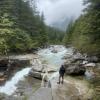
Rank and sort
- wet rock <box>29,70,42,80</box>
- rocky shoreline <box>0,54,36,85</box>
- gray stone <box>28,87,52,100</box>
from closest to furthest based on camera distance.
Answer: gray stone <box>28,87,52,100</box> < wet rock <box>29,70,42,80</box> < rocky shoreline <box>0,54,36,85</box>

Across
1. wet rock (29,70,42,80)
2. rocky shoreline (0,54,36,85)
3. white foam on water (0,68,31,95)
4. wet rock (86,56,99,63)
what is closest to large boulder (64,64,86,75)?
wet rock (29,70,42,80)

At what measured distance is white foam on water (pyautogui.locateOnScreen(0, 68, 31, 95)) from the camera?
28297 millimetres

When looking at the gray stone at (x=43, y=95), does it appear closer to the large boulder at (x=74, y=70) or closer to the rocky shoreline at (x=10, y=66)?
the large boulder at (x=74, y=70)

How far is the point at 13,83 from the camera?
30625 mm

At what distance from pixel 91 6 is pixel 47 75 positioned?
1061 centimetres

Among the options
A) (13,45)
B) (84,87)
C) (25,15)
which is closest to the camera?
(84,87)

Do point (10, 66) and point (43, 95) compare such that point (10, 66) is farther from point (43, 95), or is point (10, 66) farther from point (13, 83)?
point (43, 95)

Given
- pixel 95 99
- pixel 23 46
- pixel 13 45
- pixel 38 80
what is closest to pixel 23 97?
pixel 38 80

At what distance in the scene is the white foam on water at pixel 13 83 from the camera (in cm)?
2830

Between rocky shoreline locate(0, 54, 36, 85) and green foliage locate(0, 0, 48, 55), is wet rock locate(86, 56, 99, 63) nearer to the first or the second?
rocky shoreline locate(0, 54, 36, 85)

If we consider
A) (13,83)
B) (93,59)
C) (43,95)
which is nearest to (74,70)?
(43,95)

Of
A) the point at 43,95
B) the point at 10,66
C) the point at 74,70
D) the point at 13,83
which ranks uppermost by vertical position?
the point at 74,70

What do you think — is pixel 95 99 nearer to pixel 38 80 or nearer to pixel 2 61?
pixel 38 80

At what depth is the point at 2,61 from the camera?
124 feet
